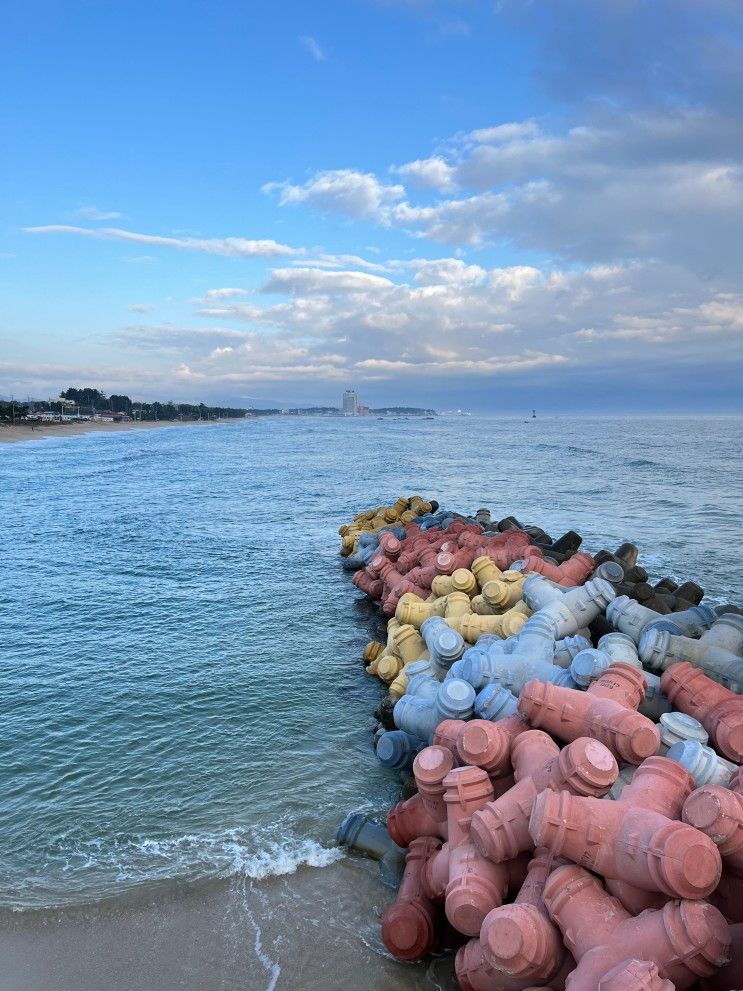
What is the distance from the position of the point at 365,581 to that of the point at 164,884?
9.49m

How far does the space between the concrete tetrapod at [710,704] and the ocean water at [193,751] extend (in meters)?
3.35

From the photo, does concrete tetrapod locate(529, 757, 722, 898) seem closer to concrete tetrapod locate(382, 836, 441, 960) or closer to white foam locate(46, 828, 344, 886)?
concrete tetrapod locate(382, 836, 441, 960)

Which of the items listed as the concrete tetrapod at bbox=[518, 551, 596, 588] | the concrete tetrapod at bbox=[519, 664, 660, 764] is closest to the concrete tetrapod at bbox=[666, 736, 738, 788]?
the concrete tetrapod at bbox=[519, 664, 660, 764]

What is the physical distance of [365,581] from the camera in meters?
15.8

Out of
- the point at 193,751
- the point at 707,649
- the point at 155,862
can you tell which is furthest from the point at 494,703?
the point at 193,751

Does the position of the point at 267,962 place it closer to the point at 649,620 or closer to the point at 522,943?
the point at 522,943

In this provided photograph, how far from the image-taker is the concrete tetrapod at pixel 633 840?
4285mm

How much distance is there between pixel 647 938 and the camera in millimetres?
4242

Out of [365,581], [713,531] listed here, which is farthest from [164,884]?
[713,531]

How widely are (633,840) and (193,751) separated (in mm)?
6278

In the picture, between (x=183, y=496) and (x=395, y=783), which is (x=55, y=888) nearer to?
(x=395, y=783)

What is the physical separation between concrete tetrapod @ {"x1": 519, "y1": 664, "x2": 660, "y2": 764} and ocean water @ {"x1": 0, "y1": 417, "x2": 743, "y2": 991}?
91.7 inches

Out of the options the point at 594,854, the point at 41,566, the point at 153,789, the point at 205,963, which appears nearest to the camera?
the point at 594,854

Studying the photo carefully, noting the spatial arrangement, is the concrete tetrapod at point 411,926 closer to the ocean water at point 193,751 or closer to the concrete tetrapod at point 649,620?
the ocean water at point 193,751
